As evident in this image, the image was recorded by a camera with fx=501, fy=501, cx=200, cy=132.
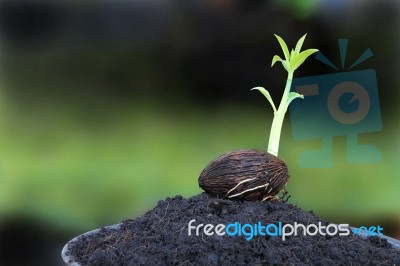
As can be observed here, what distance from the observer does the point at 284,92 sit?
6.15 ft

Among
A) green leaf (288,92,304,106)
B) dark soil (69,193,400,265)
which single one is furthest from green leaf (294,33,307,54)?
dark soil (69,193,400,265)

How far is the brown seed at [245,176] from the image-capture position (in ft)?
5.49

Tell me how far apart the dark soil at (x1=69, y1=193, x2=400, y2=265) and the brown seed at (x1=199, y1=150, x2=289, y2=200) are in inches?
1.5

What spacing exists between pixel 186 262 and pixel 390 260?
62cm

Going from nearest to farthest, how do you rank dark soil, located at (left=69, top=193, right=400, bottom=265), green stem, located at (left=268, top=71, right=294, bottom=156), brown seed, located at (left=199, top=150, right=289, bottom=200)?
dark soil, located at (left=69, top=193, right=400, bottom=265), brown seed, located at (left=199, top=150, right=289, bottom=200), green stem, located at (left=268, top=71, right=294, bottom=156)

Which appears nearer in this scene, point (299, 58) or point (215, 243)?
point (215, 243)

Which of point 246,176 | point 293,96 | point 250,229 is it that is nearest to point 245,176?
point 246,176

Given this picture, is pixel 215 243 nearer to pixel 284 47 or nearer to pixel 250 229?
pixel 250 229

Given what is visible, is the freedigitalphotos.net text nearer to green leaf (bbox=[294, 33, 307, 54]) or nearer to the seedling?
the seedling

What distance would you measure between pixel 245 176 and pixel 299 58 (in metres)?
0.51

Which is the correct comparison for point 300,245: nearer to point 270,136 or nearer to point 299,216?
point 299,216

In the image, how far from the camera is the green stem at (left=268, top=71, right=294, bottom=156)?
72.7 inches

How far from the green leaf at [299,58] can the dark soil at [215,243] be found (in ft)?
1.75

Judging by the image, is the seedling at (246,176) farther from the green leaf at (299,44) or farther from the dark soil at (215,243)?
the green leaf at (299,44)
